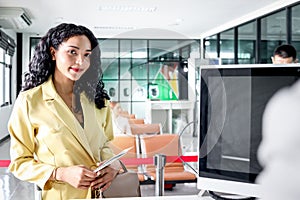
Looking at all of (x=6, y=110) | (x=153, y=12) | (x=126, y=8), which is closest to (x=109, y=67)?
(x=126, y=8)

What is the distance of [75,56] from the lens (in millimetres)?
1149

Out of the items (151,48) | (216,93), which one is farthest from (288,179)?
(216,93)

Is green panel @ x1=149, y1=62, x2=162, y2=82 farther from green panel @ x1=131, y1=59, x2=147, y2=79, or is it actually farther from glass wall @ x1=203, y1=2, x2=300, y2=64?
glass wall @ x1=203, y1=2, x2=300, y2=64

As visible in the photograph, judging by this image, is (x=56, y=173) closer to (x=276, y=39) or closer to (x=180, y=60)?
(x=180, y=60)

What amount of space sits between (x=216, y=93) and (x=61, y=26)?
536 mm

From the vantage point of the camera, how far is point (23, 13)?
322 inches

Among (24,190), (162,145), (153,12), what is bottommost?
(24,190)

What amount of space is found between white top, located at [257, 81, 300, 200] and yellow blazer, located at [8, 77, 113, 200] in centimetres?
96

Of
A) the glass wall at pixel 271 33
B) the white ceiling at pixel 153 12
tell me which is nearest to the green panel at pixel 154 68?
the white ceiling at pixel 153 12

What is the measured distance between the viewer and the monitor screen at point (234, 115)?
3.02 feet

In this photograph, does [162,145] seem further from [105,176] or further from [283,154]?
[283,154]

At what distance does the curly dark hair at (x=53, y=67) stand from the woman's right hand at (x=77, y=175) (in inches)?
8.7

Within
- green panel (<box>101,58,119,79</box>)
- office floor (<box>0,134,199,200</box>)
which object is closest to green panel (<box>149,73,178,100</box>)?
green panel (<box>101,58,119,79</box>)

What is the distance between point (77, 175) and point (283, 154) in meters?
0.90
